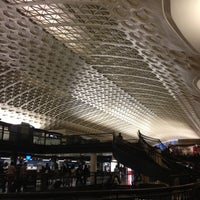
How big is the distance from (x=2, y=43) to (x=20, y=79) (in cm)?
1489

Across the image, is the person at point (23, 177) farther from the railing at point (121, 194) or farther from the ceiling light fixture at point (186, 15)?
the railing at point (121, 194)

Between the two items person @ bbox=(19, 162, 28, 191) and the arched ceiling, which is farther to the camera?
the arched ceiling

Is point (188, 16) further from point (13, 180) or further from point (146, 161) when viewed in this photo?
point (13, 180)

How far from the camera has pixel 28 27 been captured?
94.4 feet

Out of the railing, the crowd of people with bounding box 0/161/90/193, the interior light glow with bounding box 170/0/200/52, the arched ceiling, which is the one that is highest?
the arched ceiling

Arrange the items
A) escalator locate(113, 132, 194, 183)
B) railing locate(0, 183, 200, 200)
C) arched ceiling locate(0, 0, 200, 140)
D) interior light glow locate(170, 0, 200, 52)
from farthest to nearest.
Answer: arched ceiling locate(0, 0, 200, 140), escalator locate(113, 132, 194, 183), interior light glow locate(170, 0, 200, 52), railing locate(0, 183, 200, 200)

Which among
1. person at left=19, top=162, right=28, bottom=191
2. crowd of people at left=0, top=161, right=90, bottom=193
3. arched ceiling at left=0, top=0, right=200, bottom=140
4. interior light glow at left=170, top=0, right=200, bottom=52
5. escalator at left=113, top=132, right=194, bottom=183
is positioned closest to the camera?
interior light glow at left=170, top=0, right=200, bottom=52

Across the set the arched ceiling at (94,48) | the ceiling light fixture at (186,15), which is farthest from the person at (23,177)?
the ceiling light fixture at (186,15)

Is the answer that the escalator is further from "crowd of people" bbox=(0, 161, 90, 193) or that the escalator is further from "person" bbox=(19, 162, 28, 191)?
"person" bbox=(19, 162, 28, 191)

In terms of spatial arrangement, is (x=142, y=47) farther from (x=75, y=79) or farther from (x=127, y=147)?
(x=75, y=79)

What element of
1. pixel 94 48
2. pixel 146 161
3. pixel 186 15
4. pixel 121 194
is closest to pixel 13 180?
pixel 146 161

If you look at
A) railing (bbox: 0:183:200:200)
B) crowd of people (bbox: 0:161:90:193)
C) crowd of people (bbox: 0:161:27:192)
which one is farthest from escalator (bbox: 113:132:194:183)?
railing (bbox: 0:183:200:200)

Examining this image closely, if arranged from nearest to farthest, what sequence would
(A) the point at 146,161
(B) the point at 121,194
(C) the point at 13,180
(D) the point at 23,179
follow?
(B) the point at 121,194 < (A) the point at 146,161 < (C) the point at 13,180 < (D) the point at 23,179

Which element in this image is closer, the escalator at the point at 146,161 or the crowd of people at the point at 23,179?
the escalator at the point at 146,161
